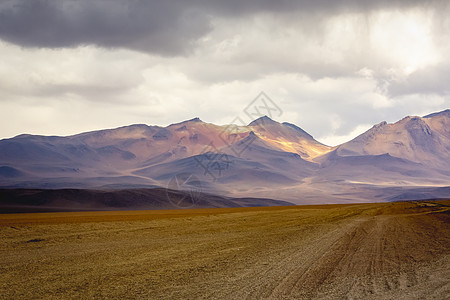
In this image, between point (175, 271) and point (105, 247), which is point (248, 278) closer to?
point (175, 271)

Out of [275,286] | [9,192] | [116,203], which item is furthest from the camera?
[116,203]

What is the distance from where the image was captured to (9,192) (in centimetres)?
9281

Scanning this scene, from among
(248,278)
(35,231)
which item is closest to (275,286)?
(248,278)

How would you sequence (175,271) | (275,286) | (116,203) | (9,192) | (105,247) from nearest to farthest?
1. (275,286)
2. (175,271)
3. (105,247)
4. (9,192)
5. (116,203)

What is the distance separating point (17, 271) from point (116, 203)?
87462 mm

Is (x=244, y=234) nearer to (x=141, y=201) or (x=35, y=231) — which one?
(x=35, y=231)

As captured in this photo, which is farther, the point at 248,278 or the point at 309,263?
the point at 309,263

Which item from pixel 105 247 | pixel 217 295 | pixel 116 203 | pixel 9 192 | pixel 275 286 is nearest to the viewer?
pixel 217 295

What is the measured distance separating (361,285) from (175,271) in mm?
5743

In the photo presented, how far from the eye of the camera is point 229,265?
15.7m

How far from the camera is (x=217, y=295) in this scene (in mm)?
11695

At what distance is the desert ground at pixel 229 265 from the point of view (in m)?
12.1

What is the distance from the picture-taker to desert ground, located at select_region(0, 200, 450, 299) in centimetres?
1214

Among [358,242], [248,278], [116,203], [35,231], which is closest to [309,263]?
[248,278]
